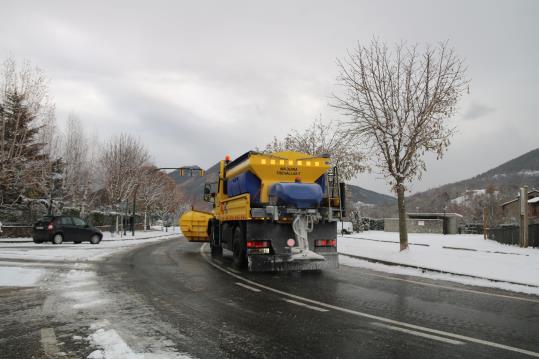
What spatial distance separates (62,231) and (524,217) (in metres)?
23.7

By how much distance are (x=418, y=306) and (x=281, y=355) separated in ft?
12.1

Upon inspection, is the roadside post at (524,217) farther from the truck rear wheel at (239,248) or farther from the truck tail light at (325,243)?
the truck rear wheel at (239,248)

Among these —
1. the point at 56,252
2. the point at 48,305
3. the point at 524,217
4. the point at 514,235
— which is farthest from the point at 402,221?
the point at 56,252

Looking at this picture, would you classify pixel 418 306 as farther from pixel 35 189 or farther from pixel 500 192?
pixel 500 192

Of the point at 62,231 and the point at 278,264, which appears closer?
the point at 278,264

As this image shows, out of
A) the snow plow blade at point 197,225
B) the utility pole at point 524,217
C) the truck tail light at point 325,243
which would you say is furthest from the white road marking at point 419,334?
the utility pole at point 524,217

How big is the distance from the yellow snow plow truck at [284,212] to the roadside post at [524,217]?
420 inches

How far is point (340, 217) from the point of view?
39.8 ft

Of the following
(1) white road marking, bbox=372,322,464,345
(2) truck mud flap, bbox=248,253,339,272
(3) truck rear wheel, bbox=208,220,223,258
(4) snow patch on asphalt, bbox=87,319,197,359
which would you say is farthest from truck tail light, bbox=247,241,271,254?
(4) snow patch on asphalt, bbox=87,319,197,359

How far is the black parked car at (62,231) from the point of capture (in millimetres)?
23781

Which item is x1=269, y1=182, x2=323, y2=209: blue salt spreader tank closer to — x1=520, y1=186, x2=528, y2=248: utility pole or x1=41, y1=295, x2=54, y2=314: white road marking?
x1=41, y1=295, x2=54, y2=314: white road marking

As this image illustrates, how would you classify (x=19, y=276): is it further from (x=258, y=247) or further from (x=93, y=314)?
(x=258, y=247)

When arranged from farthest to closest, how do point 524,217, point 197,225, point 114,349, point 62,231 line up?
1. point 62,231
2. point 197,225
3. point 524,217
4. point 114,349

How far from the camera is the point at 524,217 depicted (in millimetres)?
19125
